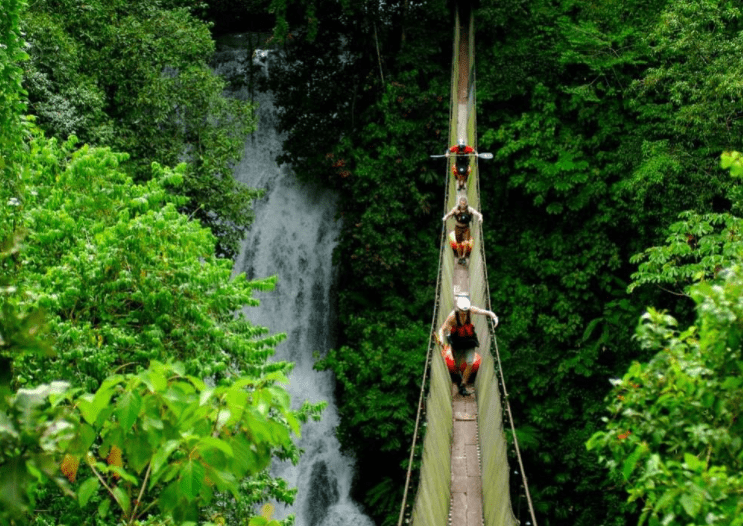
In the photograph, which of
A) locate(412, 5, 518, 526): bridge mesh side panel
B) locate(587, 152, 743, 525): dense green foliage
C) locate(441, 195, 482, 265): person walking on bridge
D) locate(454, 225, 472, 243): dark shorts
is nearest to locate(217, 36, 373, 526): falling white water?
locate(441, 195, 482, 265): person walking on bridge

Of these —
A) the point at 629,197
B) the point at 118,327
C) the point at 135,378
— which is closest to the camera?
the point at 135,378

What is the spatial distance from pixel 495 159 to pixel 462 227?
Result: 614 cm

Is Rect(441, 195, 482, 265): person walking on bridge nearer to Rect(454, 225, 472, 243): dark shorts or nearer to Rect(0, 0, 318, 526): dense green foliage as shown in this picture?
Rect(454, 225, 472, 243): dark shorts

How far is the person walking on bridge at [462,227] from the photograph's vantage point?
32.7 feet

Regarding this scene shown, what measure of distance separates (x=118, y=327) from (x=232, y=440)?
4.78 metres

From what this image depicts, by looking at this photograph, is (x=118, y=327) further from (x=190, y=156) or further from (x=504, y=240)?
(x=504, y=240)

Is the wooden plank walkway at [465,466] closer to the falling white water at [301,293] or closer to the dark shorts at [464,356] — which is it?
the dark shorts at [464,356]

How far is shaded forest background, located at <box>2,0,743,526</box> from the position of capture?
12.0 meters

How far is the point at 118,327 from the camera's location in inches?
271

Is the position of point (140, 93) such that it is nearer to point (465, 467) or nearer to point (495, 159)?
point (495, 159)

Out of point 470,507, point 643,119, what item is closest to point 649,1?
point 643,119

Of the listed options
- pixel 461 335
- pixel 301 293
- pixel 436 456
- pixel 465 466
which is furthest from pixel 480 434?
pixel 301 293

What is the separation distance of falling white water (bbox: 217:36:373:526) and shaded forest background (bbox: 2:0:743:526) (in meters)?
0.51

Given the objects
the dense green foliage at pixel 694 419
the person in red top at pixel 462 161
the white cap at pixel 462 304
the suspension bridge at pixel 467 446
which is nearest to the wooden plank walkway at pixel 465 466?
the suspension bridge at pixel 467 446
